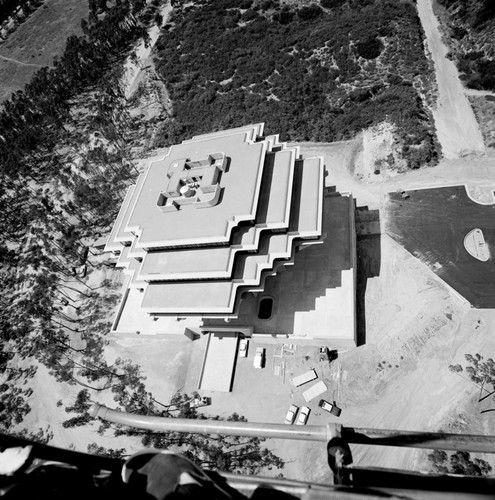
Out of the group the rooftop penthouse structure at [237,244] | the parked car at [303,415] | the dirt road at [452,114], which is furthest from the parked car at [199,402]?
the dirt road at [452,114]

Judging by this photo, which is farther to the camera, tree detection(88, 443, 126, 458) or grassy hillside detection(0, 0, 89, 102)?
grassy hillside detection(0, 0, 89, 102)

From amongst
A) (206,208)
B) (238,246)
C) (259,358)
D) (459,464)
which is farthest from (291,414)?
(206,208)

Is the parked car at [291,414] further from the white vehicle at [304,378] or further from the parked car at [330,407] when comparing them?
the parked car at [330,407]

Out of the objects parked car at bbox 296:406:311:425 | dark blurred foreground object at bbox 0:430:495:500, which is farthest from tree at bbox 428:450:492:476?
dark blurred foreground object at bbox 0:430:495:500

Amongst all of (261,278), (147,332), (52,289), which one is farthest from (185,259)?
(52,289)

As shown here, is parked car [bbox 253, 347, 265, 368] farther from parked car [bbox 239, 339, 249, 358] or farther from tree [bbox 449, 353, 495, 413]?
tree [bbox 449, 353, 495, 413]

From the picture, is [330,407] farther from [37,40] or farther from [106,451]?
[37,40]
